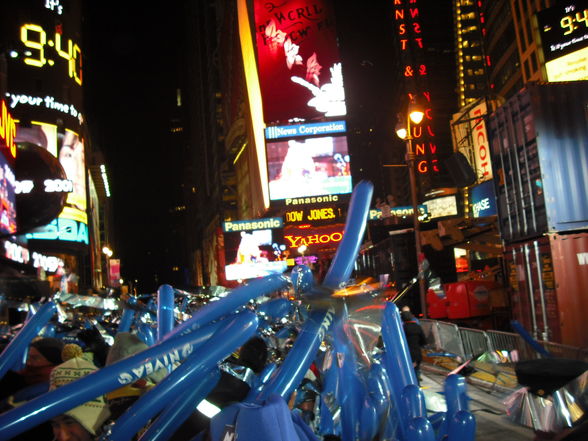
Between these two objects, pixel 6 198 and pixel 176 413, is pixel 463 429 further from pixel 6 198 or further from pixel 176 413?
pixel 6 198

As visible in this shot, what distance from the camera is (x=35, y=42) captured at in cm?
4206

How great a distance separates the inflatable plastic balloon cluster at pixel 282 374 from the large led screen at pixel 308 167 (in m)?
29.0

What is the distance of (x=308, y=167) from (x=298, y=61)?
779cm

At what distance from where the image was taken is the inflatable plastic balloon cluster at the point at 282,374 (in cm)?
174

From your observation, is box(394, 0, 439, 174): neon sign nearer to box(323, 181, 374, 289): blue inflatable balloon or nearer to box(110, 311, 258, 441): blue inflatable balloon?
box(323, 181, 374, 289): blue inflatable balloon

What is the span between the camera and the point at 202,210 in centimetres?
11119

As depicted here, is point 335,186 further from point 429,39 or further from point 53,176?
point 429,39

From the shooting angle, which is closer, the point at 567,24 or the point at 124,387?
the point at 124,387

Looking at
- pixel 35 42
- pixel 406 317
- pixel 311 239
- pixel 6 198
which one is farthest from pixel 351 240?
pixel 35 42

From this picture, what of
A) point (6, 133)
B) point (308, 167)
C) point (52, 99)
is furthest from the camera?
point (52, 99)

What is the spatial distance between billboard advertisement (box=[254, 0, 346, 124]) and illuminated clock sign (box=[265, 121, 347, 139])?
3.50 ft

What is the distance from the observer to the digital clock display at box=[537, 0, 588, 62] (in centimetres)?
2430

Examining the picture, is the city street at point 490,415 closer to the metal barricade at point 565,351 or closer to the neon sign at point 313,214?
the metal barricade at point 565,351

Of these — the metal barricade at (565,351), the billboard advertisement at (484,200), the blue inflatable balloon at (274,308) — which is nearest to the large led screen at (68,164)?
the billboard advertisement at (484,200)
